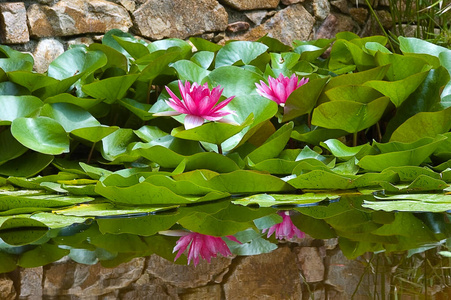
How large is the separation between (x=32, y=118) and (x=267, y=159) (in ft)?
1.86

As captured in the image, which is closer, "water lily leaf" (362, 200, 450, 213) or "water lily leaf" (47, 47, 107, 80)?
"water lily leaf" (362, 200, 450, 213)

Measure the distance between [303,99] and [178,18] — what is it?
116 centimetres

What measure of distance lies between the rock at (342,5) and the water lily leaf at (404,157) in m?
1.75

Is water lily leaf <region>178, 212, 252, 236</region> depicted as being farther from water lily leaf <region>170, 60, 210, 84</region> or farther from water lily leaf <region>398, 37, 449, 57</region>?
water lily leaf <region>398, 37, 449, 57</region>

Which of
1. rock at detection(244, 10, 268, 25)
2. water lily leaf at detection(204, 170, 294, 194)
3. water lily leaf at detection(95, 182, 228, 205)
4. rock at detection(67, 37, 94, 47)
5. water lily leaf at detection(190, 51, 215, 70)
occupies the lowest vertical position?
water lily leaf at detection(95, 182, 228, 205)

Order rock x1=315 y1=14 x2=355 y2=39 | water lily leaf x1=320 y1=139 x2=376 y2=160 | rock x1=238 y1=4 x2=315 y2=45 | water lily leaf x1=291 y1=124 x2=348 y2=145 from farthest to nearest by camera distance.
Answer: rock x1=315 y1=14 x2=355 y2=39 < rock x1=238 y1=4 x2=315 y2=45 < water lily leaf x1=291 y1=124 x2=348 y2=145 < water lily leaf x1=320 y1=139 x2=376 y2=160

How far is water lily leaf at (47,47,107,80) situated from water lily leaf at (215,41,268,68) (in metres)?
0.38

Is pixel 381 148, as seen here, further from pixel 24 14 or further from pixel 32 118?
pixel 24 14

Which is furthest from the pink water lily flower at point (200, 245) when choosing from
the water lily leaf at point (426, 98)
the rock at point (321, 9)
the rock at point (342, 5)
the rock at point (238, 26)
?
the rock at point (342, 5)

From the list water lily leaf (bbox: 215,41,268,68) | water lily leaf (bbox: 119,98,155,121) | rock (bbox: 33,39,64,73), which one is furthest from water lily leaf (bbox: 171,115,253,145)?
rock (bbox: 33,39,64,73)

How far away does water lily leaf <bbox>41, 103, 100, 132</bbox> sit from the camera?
1.47 metres

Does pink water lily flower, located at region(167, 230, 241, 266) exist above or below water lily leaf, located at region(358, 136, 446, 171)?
below

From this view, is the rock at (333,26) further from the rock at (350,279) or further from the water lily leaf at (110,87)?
the rock at (350,279)

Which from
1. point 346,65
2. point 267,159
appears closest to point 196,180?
point 267,159
